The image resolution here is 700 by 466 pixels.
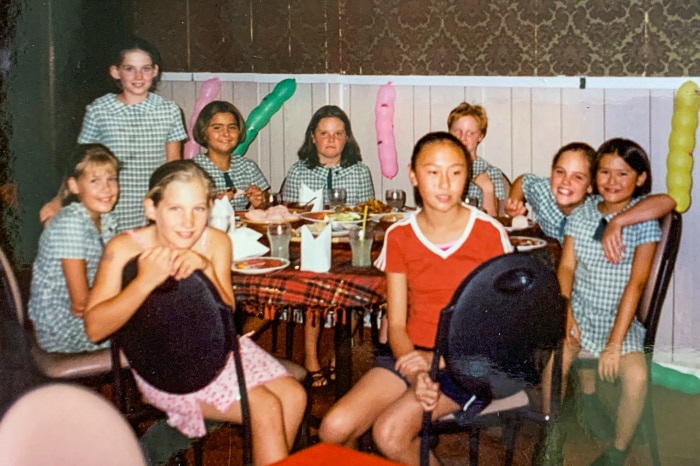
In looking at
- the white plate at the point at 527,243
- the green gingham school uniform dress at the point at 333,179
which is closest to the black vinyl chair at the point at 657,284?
the white plate at the point at 527,243

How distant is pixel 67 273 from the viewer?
7.10ft

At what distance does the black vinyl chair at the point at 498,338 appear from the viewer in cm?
162

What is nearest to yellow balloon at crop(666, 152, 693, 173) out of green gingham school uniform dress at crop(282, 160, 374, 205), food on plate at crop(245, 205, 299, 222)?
green gingham school uniform dress at crop(282, 160, 374, 205)

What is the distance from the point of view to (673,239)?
2139 mm

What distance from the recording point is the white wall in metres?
2.72

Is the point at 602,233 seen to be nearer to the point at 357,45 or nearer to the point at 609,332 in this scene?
the point at 609,332

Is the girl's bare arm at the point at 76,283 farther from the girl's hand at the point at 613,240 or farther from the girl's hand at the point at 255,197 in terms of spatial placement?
the girl's hand at the point at 613,240

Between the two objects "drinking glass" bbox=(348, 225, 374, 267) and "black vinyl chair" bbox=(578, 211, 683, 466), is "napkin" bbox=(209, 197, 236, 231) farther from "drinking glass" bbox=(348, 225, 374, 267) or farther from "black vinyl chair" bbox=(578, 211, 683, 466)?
"black vinyl chair" bbox=(578, 211, 683, 466)

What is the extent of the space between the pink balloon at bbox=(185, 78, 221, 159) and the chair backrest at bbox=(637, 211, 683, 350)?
1.99 metres

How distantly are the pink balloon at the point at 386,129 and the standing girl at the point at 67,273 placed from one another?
1490 millimetres

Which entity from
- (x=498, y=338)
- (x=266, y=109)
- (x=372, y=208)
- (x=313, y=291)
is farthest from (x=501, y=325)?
(x=266, y=109)

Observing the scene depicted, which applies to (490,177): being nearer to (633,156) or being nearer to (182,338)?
(633,156)

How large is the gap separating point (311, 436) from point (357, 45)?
1743 millimetres

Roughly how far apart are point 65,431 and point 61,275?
1171mm
